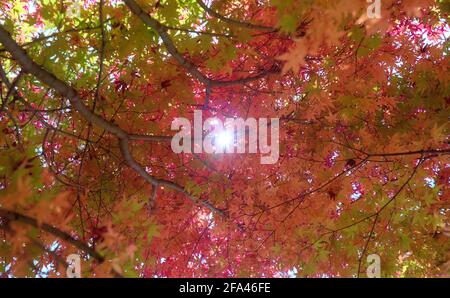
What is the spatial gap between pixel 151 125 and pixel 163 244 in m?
0.71

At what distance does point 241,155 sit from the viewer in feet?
8.76

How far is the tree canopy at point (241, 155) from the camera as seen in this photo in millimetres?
2186

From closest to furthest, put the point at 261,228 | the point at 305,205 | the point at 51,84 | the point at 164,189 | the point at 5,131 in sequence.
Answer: the point at 51,84 → the point at 5,131 → the point at 305,205 → the point at 261,228 → the point at 164,189

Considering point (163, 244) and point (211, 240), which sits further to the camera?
point (211, 240)

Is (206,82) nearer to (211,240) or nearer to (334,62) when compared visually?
(334,62)

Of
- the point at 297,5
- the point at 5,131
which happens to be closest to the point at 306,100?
the point at 297,5

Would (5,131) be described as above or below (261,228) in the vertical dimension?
above

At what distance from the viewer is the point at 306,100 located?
2.68 m

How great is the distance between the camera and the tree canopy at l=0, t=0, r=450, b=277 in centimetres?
219
